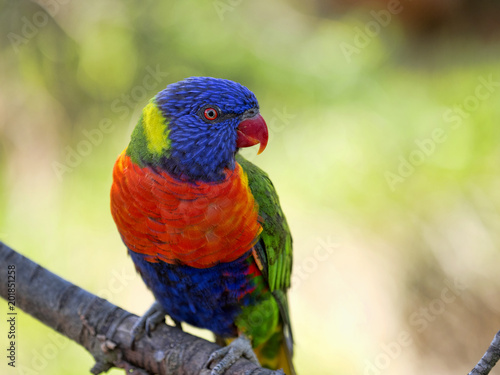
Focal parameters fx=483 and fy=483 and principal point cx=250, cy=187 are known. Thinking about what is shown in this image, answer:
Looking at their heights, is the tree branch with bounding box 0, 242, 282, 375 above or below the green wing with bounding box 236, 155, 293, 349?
below

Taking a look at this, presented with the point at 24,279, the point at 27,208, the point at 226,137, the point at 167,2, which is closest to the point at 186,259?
the point at 226,137

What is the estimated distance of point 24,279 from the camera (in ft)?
8.06

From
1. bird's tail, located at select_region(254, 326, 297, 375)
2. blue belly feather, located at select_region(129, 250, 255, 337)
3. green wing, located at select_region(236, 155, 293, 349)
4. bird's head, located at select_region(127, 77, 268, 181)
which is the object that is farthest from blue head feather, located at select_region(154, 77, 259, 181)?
bird's tail, located at select_region(254, 326, 297, 375)

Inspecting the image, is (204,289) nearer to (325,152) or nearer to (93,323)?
(93,323)

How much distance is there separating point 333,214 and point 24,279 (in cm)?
272

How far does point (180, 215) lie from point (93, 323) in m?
0.82

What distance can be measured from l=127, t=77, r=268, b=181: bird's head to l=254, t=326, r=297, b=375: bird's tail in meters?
1.16

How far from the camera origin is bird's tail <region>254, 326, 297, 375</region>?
276 centimetres

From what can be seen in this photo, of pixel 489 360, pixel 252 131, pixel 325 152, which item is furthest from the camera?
pixel 325 152

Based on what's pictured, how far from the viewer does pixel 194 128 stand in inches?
82.2

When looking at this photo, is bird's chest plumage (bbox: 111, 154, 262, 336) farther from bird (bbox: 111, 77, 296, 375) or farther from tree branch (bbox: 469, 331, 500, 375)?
tree branch (bbox: 469, 331, 500, 375)

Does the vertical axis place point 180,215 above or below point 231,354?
above

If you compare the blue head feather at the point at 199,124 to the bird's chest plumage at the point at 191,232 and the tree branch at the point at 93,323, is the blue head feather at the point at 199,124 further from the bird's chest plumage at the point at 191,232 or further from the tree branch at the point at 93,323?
the tree branch at the point at 93,323

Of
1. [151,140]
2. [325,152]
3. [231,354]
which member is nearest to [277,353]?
[231,354]
